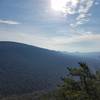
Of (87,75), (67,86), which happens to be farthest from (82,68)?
(67,86)

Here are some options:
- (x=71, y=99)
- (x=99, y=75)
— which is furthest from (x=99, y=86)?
(x=71, y=99)

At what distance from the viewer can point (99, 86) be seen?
29.5 meters

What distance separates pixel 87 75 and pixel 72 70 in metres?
1.76

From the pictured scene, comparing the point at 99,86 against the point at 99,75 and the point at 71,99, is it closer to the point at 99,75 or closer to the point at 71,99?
the point at 99,75

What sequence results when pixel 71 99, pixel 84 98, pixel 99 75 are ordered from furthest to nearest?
pixel 99 75
pixel 71 99
pixel 84 98

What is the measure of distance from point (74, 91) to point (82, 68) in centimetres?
270

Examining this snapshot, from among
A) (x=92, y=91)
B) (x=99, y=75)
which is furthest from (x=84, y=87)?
(x=99, y=75)

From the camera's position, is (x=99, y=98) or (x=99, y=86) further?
(x=99, y=86)

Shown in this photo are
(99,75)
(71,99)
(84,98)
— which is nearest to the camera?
(84,98)

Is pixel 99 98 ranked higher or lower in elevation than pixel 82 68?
lower

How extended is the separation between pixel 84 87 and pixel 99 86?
2474mm

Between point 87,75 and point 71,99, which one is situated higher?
point 87,75

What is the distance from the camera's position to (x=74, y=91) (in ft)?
90.4

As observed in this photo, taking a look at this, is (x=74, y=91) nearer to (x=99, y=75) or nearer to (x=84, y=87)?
(x=84, y=87)
